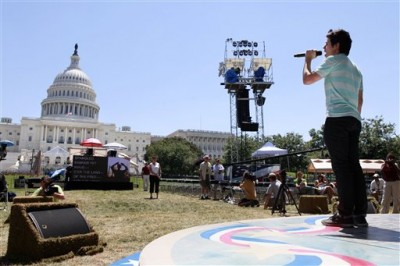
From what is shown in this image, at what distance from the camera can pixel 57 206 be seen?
492cm

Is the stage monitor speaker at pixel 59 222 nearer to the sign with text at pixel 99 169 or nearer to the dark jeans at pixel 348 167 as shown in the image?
the dark jeans at pixel 348 167

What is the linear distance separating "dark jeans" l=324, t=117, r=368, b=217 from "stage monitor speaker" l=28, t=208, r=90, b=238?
3.51 metres

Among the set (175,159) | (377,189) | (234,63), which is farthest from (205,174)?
(175,159)

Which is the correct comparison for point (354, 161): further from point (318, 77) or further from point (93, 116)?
point (93, 116)

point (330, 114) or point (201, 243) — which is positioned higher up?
point (330, 114)

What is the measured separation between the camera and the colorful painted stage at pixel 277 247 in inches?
83.9

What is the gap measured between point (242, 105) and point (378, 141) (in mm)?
19815

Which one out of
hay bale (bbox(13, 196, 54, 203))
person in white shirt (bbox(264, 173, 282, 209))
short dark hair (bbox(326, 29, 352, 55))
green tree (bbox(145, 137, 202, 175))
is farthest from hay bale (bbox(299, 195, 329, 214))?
green tree (bbox(145, 137, 202, 175))

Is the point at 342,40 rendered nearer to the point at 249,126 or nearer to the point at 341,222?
the point at 341,222

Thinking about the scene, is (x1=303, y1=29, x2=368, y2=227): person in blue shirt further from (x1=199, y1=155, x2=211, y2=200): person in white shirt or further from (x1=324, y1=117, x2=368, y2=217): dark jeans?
(x1=199, y1=155, x2=211, y2=200): person in white shirt

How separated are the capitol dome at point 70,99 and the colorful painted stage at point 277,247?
123275mm

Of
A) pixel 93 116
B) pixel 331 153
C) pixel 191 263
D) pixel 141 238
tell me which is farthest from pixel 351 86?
pixel 93 116

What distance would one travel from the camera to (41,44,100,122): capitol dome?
120 meters

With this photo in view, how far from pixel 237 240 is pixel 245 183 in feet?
33.9
